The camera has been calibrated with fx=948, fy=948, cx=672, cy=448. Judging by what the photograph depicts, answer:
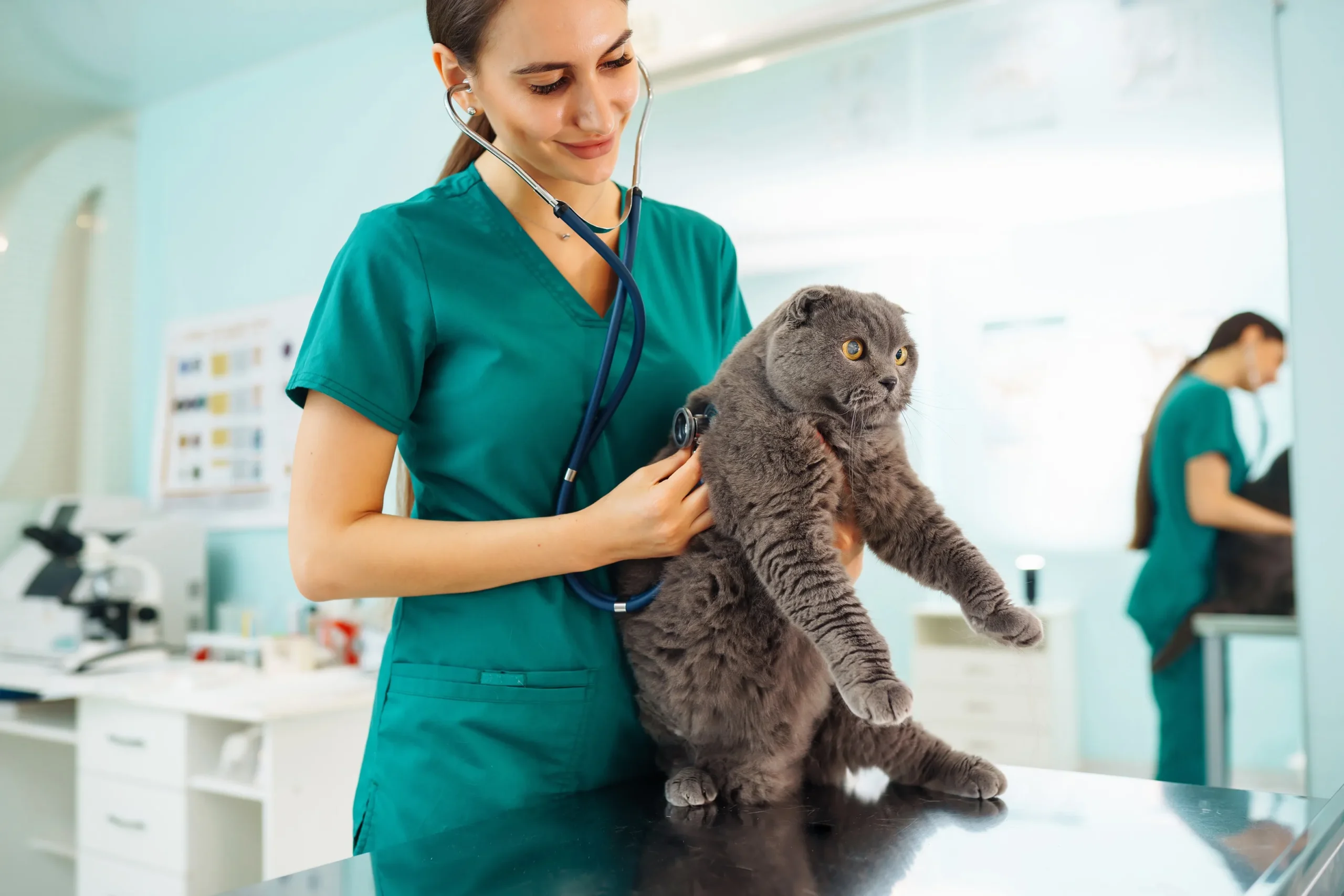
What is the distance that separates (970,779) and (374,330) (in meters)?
0.71

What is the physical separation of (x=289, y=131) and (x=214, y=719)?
1983 millimetres

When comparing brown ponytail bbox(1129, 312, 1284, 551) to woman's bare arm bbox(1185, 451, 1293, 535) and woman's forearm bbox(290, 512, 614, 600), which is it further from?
woman's forearm bbox(290, 512, 614, 600)

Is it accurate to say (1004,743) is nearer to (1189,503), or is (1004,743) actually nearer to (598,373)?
(1189,503)

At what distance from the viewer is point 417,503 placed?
101 cm

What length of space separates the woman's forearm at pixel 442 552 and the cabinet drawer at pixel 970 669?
1967mm

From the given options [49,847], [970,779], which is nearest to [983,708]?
[970,779]

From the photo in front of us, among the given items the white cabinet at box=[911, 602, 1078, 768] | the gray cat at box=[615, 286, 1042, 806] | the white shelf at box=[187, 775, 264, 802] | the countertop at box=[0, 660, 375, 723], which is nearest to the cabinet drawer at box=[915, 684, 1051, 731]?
the white cabinet at box=[911, 602, 1078, 768]

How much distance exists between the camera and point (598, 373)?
944 millimetres

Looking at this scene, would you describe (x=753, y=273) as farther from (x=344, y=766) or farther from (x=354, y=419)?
(x=354, y=419)

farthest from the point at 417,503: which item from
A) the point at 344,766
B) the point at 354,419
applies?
the point at 344,766

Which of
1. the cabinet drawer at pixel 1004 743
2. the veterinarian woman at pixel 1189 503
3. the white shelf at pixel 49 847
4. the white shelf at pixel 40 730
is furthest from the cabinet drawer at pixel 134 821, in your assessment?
the veterinarian woman at pixel 1189 503

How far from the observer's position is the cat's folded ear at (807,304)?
884 millimetres

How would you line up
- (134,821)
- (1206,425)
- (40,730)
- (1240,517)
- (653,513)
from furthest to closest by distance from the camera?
(40,730)
(134,821)
(1206,425)
(1240,517)
(653,513)

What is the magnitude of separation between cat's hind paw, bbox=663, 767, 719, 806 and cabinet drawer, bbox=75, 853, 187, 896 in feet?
6.34
